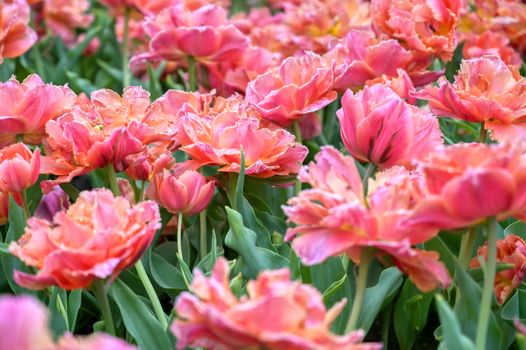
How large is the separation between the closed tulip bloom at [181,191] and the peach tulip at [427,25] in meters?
0.48

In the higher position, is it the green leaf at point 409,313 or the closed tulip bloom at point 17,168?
the closed tulip bloom at point 17,168

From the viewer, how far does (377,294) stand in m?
0.94

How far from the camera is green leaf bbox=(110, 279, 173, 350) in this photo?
0.87 meters

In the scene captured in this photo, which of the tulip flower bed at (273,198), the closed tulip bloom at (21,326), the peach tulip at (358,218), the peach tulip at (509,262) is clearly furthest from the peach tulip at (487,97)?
the closed tulip bloom at (21,326)

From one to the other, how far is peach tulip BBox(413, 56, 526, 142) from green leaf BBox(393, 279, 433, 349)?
0.72 feet

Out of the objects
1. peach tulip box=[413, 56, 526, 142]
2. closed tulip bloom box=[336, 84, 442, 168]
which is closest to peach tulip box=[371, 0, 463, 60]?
peach tulip box=[413, 56, 526, 142]

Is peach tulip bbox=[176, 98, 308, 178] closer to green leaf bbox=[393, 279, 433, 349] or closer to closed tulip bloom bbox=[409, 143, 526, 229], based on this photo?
green leaf bbox=[393, 279, 433, 349]

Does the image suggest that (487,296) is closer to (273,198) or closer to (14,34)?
(273,198)

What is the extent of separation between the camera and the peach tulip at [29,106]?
105 cm

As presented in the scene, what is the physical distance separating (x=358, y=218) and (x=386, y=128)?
0.23 m

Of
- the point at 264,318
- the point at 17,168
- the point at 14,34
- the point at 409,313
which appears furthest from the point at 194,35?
the point at 264,318

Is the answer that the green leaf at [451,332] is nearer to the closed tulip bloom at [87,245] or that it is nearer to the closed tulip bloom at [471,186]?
the closed tulip bloom at [471,186]

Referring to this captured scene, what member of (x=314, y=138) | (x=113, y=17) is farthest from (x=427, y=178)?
(x=113, y=17)

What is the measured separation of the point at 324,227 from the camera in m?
0.75
